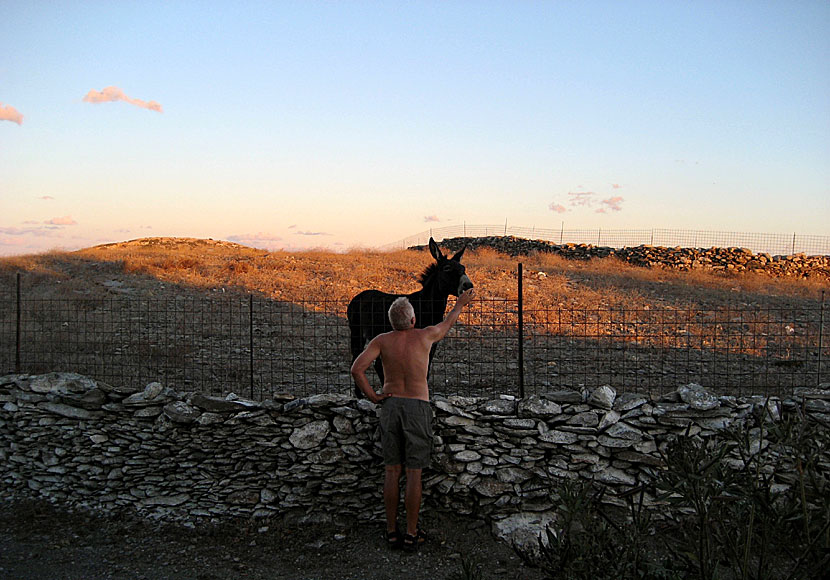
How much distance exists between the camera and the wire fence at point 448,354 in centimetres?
980

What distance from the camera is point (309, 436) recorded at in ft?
21.6

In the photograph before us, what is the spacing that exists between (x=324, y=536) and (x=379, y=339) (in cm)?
209

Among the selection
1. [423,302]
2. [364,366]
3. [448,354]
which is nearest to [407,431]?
[364,366]

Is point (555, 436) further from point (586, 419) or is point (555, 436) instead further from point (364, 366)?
point (364, 366)

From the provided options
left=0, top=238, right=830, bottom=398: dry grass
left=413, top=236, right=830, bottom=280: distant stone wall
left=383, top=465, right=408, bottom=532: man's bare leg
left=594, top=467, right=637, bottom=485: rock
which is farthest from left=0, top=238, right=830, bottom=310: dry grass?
left=383, top=465, right=408, bottom=532: man's bare leg

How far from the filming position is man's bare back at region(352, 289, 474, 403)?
5.85 m

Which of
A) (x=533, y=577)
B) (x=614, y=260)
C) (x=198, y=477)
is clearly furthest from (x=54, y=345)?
(x=614, y=260)

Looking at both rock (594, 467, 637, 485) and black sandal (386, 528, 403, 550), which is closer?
black sandal (386, 528, 403, 550)

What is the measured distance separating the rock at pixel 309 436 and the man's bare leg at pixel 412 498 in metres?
1.17

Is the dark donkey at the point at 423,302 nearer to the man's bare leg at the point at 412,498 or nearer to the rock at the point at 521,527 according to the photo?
the man's bare leg at the point at 412,498

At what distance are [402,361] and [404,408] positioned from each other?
1.43ft

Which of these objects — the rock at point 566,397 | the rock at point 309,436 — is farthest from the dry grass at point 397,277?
the rock at point 309,436

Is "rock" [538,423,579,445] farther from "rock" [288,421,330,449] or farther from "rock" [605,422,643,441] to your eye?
"rock" [288,421,330,449]

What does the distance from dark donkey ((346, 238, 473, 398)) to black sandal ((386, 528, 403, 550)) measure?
2.04m
